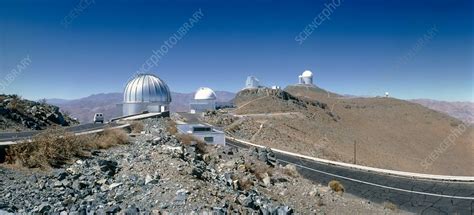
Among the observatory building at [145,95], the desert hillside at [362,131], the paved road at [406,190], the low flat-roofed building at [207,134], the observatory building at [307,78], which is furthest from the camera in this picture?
the observatory building at [307,78]

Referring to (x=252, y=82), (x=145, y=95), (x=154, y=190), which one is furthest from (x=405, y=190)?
(x=252, y=82)

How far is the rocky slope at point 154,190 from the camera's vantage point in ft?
25.5

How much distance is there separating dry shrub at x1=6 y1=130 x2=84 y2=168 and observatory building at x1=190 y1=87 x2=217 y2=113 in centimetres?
4683

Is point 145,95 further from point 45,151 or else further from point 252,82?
point 252,82

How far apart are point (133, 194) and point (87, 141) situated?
6.55m

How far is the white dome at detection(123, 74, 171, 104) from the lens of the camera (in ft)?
145

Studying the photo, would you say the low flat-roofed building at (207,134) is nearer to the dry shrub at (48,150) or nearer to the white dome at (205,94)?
the dry shrub at (48,150)

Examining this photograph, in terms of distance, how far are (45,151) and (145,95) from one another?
33.2 meters

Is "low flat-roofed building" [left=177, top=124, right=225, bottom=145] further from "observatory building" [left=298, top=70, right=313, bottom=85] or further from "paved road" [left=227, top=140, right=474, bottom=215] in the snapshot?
"observatory building" [left=298, top=70, right=313, bottom=85]

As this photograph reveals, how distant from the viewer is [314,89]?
346 feet

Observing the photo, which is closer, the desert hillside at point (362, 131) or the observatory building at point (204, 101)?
the desert hillside at point (362, 131)

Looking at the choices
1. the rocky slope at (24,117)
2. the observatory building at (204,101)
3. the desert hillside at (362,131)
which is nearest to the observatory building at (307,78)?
the desert hillside at (362,131)

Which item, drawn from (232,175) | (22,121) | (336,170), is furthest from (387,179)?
(22,121)

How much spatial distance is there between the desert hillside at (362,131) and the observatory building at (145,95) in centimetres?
856
